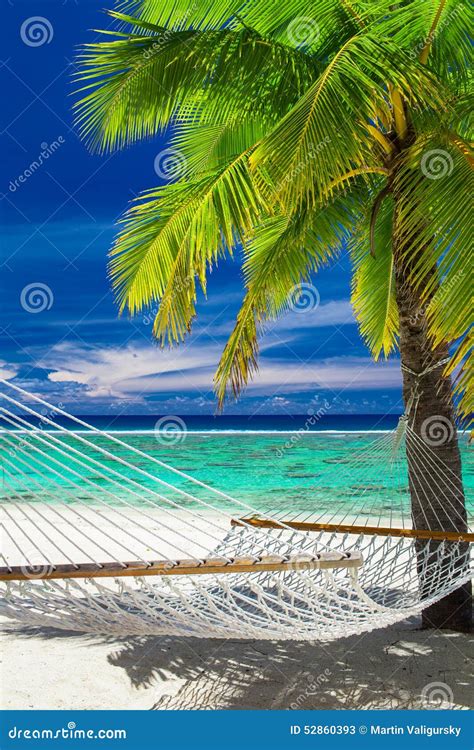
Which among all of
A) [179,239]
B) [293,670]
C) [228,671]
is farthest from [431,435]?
[179,239]

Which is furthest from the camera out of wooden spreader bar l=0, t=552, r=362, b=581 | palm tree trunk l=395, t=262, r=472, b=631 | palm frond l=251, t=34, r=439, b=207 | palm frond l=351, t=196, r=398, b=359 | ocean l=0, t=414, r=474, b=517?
ocean l=0, t=414, r=474, b=517

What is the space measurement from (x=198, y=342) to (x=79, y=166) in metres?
8.23

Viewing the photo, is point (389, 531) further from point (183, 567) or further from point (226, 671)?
point (183, 567)

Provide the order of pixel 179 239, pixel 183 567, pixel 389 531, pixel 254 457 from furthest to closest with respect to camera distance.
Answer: pixel 254 457 < pixel 179 239 < pixel 389 531 < pixel 183 567

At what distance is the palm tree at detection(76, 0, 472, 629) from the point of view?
2.16 m

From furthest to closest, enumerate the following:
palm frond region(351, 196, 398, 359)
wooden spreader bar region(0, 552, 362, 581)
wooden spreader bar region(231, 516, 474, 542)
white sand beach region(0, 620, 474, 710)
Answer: palm frond region(351, 196, 398, 359) < wooden spreader bar region(231, 516, 474, 542) < white sand beach region(0, 620, 474, 710) < wooden spreader bar region(0, 552, 362, 581)

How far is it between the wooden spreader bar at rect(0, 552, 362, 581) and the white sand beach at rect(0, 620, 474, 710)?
780 mm

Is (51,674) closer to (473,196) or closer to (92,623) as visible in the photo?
(92,623)

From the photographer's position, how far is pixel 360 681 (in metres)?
2.68

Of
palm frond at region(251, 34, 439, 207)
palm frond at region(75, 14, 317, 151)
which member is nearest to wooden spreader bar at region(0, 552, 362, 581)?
palm frond at region(251, 34, 439, 207)

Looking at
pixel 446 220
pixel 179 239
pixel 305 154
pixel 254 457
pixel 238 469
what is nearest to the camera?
pixel 305 154

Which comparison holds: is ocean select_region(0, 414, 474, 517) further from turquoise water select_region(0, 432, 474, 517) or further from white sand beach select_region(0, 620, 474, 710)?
white sand beach select_region(0, 620, 474, 710)

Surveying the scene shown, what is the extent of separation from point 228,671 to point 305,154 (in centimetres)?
202

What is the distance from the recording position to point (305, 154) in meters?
2.06
